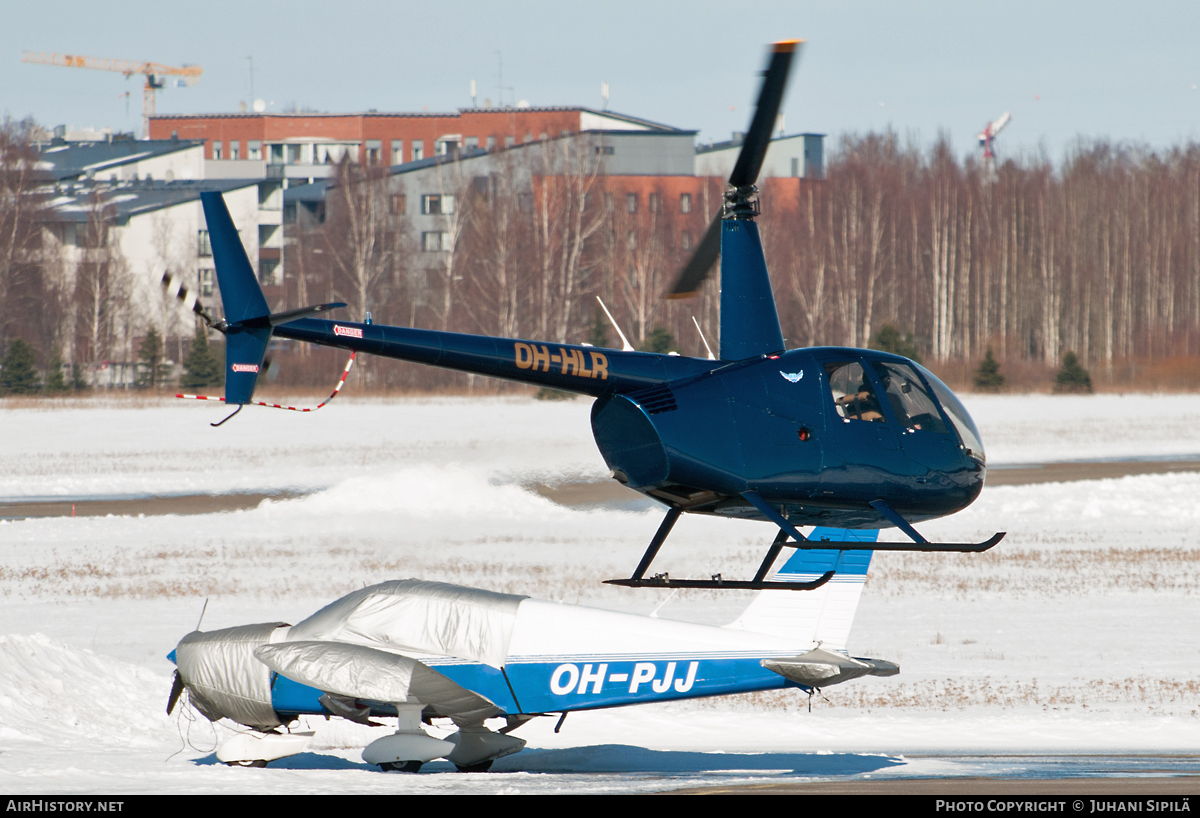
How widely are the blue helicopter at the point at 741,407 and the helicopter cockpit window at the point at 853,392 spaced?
0.01 meters

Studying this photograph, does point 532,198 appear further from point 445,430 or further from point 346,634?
point 346,634

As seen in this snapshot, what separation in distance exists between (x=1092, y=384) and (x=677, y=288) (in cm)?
6467

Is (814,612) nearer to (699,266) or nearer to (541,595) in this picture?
(699,266)

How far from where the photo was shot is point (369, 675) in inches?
547

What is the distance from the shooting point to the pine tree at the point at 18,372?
5931 cm

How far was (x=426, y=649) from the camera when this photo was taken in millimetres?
14508

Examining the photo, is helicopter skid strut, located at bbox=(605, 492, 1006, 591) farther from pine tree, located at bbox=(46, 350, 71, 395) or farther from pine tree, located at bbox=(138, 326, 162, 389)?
pine tree, located at bbox=(46, 350, 71, 395)

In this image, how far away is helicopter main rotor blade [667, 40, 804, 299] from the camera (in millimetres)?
10266

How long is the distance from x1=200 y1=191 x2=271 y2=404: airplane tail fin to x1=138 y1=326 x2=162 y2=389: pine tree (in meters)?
52.7

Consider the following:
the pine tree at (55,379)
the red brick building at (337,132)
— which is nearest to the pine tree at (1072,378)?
the red brick building at (337,132)

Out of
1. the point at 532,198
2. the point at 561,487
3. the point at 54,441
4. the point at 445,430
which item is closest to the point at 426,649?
the point at 561,487

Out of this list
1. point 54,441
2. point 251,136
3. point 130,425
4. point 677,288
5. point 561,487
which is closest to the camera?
point 677,288

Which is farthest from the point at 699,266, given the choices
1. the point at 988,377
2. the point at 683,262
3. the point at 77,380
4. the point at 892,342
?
the point at 683,262
